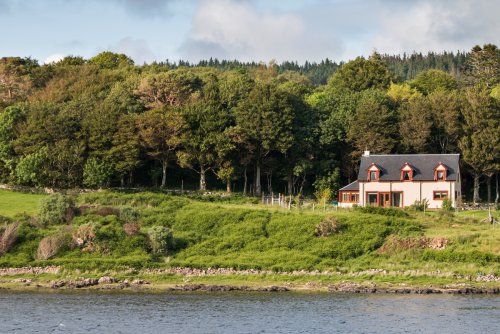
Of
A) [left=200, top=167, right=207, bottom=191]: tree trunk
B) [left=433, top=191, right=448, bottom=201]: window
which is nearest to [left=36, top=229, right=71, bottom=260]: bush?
[left=200, top=167, right=207, bottom=191]: tree trunk

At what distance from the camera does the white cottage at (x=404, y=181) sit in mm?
90250

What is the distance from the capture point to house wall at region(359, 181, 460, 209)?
90062 mm

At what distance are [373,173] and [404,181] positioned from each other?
315cm

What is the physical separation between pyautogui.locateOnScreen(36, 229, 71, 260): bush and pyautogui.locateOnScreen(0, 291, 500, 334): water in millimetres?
8860

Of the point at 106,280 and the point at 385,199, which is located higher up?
the point at 385,199

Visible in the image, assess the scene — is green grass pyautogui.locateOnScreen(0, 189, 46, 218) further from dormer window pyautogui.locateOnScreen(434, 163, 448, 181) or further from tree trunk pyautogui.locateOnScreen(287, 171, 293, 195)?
dormer window pyautogui.locateOnScreen(434, 163, 448, 181)

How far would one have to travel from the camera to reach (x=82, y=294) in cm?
5916

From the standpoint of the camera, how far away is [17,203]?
86.4 meters

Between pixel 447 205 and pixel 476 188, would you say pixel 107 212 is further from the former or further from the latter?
pixel 476 188

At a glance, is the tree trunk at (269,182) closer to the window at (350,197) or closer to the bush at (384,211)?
the window at (350,197)

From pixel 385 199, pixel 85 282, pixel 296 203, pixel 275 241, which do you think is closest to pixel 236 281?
pixel 275 241

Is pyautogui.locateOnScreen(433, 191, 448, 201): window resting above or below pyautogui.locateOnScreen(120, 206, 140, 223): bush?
above

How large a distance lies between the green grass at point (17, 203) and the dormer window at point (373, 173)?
1272 inches

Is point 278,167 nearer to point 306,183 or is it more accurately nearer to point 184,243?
point 306,183
